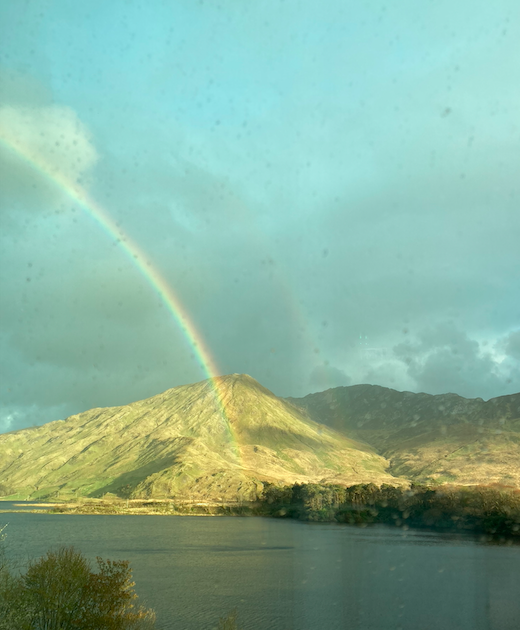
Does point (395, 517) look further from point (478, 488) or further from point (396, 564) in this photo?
point (396, 564)

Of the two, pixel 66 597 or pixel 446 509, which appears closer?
pixel 66 597

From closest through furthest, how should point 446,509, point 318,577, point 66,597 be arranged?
1. point 66,597
2. point 318,577
3. point 446,509

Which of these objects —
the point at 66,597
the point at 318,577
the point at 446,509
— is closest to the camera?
the point at 66,597

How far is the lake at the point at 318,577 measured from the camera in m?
55.4

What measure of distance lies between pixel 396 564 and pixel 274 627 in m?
55.5

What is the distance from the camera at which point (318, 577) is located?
272 feet

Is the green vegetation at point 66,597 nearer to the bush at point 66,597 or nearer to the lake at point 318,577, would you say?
the bush at point 66,597

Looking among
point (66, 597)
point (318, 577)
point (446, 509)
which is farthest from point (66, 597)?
point (446, 509)

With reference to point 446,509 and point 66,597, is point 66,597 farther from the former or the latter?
point 446,509

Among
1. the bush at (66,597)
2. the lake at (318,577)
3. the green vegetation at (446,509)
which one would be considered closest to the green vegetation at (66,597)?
the bush at (66,597)

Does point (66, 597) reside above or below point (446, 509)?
above

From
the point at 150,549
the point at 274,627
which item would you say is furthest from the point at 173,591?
the point at 150,549

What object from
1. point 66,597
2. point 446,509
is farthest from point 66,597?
point 446,509

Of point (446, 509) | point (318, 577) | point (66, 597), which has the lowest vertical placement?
point (446, 509)
